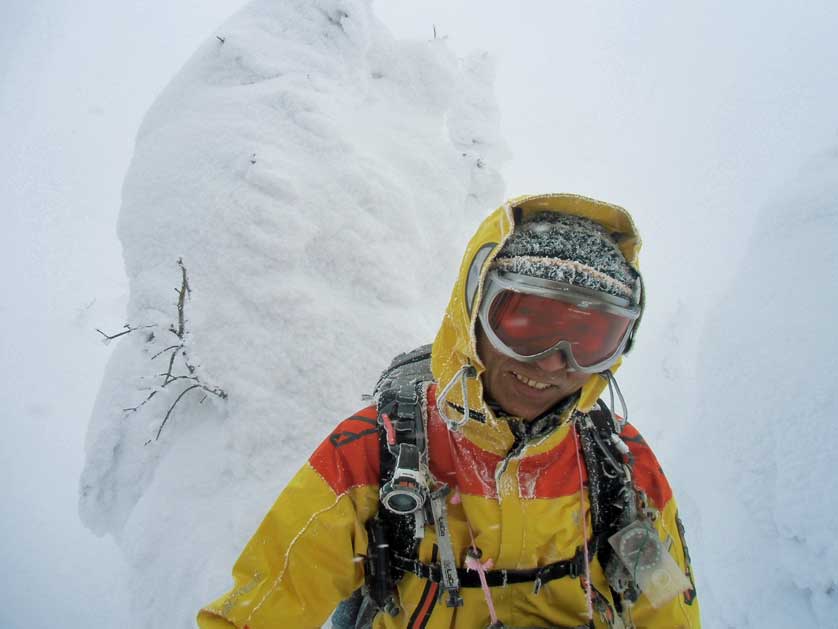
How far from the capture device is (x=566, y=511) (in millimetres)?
1343

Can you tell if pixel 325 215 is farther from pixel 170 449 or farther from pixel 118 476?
pixel 118 476

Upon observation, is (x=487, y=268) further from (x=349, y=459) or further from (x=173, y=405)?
(x=173, y=405)

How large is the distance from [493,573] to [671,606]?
0.67 m

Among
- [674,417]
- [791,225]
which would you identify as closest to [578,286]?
[674,417]

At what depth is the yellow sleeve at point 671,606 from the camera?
4.50ft

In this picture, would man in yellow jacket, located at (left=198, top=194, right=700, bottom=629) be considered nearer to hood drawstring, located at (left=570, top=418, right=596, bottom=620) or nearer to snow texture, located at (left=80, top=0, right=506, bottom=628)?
hood drawstring, located at (left=570, top=418, right=596, bottom=620)

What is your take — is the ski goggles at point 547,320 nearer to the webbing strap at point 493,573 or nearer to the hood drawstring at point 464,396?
the hood drawstring at point 464,396

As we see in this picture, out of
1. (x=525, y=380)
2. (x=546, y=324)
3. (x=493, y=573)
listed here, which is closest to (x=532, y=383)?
(x=525, y=380)

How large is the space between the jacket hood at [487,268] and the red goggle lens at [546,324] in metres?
0.09

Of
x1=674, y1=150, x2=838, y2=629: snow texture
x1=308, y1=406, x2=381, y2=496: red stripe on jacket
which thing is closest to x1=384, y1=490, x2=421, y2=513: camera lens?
x1=308, y1=406, x2=381, y2=496: red stripe on jacket

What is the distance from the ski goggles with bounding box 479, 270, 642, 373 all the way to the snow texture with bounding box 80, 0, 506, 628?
1817 millimetres

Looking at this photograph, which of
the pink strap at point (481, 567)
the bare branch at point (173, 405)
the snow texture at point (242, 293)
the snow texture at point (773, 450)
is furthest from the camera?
the snow texture at point (773, 450)

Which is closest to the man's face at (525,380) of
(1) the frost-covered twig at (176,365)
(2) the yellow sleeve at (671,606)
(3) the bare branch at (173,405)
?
(2) the yellow sleeve at (671,606)

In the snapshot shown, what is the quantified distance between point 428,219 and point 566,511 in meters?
3.30
